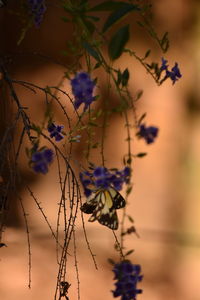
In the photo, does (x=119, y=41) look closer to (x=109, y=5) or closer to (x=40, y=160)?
(x=109, y=5)

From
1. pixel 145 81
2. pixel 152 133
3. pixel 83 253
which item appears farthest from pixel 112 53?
pixel 83 253

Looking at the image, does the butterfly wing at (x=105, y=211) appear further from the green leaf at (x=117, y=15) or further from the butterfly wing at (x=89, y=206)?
the green leaf at (x=117, y=15)

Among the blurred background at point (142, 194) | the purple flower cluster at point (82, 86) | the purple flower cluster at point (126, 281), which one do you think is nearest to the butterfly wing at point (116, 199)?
the purple flower cluster at point (126, 281)

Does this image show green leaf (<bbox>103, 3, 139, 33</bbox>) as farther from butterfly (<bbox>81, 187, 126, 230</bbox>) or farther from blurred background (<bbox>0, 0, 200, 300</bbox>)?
blurred background (<bbox>0, 0, 200, 300</bbox>)

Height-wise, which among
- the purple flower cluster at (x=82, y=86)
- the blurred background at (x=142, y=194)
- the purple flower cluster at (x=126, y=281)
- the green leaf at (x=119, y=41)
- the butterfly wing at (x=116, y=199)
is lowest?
the purple flower cluster at (x=126, y=281)

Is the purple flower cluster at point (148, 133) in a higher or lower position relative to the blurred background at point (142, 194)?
lower

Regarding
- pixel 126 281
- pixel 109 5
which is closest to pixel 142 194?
pixel 126 281

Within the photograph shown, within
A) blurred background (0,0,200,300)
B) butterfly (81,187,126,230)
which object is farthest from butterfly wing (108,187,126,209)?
blurred background (0,0,200,300)
